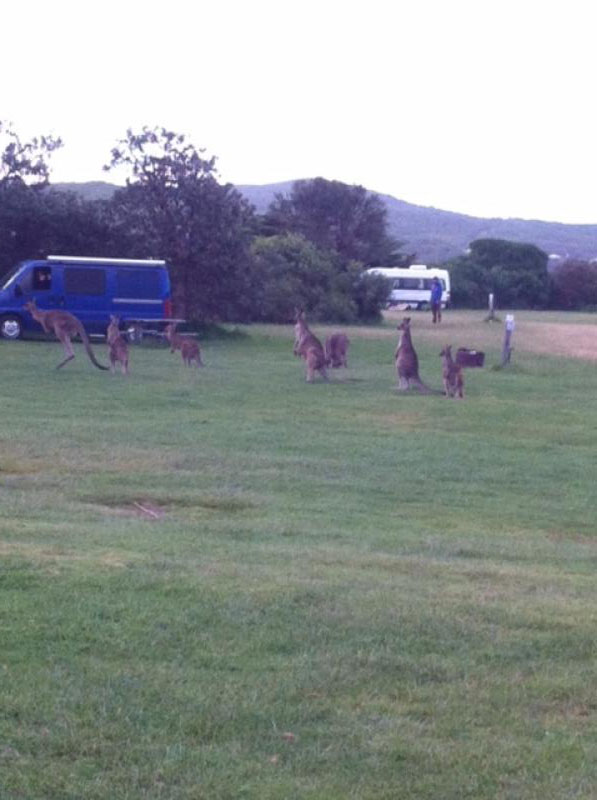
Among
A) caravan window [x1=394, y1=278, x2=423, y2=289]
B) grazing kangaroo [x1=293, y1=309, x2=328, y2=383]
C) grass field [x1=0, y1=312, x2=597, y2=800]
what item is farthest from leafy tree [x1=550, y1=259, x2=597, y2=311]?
grass field [x1=0, y1=312, x2=597, y2=800]

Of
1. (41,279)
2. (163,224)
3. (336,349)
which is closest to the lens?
(336,349)

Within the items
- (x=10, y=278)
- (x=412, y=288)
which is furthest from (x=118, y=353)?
(x=412, y=288)

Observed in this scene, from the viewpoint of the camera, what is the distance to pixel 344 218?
81.4m

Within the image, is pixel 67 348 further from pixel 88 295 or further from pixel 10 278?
pixel 10 278

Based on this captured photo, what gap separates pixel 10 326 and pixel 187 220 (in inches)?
285

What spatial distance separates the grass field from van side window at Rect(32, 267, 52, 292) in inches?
704

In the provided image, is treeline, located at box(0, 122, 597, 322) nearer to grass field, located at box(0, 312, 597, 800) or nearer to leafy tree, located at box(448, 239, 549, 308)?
grass field, located at box(0, 312, 597, 800)

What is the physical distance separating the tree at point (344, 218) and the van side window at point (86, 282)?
143 feet

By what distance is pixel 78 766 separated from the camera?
524 cm

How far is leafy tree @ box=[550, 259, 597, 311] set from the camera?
8188 cm

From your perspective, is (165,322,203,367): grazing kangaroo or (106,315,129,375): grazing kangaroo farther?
(165,322,203,367): grazing kangaroo

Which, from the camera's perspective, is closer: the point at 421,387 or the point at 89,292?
the point at 421,387

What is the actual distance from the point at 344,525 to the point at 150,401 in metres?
11.0

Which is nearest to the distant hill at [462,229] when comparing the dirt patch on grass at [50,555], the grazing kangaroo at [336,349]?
the grazing kangaroo at [336,349]
